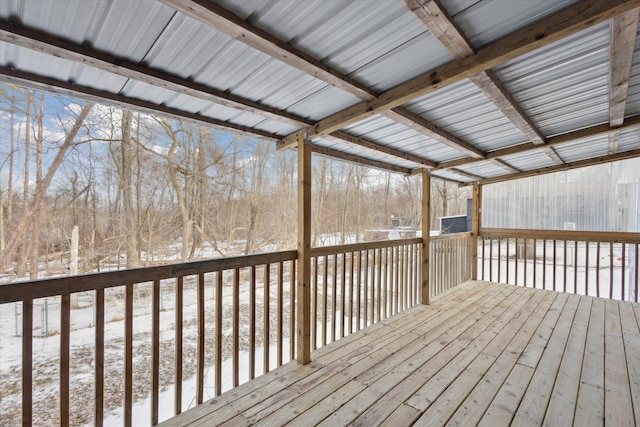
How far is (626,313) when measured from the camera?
387 cm

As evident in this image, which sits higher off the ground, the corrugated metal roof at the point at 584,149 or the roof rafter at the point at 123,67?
the corrugated metal roof at the point at 584,149

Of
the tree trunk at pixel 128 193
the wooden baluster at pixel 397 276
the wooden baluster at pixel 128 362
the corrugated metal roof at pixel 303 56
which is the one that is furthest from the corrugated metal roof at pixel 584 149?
the tree trunk at pixel 128 193

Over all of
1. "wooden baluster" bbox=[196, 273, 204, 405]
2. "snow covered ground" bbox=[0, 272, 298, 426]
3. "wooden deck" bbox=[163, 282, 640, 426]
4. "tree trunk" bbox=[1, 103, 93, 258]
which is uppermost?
"tree trunk" bbox=[1, 103, 93, 258]

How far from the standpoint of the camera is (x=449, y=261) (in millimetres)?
5145

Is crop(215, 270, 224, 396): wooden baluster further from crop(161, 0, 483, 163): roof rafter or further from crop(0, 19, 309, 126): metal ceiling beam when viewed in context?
crop(161, 0, 483, 163): roof rafter

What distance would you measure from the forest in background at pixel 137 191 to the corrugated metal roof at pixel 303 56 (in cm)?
530

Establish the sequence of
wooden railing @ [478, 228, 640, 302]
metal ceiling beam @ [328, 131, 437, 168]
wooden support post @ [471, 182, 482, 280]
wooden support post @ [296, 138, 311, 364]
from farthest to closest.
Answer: wooden support post @ [471, 182, 482, 280]
wooden railing @ [478, 228, 640, 302]
metal ceiling beam @ [328, 131, 437, 168]
wooden support post @ [296, 138, 311, 364]

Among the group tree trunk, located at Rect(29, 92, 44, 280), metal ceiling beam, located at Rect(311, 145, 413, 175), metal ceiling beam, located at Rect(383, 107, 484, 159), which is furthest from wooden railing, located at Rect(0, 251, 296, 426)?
tree trunk, located at Rect(29, 92, 44, 280)

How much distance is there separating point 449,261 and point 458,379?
3144mm

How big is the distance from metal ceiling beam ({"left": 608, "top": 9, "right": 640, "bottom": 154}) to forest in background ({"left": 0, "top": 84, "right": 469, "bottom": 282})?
5141 millimetres

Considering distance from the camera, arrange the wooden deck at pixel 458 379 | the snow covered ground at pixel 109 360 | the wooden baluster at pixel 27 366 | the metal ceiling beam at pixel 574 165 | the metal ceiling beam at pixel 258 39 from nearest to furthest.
Result: 1. the metal ceiling beam at pixel 258 39
2. the wooden baluster at pixel 27 366
3. the wooden deck at pixel 458 379
4. the snow covered ground at pixel 109 360
5. the metal ceiling beam at pixel 574 165

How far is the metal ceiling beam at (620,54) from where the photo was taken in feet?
4.71

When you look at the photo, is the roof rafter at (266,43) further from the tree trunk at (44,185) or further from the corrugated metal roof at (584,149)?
the tree trunk at (44,185)

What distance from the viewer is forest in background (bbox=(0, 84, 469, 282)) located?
6.39 m
